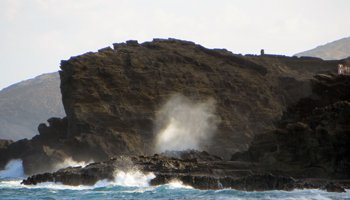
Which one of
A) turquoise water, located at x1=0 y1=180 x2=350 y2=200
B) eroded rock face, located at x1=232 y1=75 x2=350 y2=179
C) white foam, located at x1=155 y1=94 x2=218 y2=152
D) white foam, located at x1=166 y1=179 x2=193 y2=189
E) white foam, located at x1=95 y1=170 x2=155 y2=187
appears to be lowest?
turquoise water, located at x1=0 y1=180 x2=350 y2=200

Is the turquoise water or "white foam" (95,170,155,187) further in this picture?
"white foam" (95,170,155,187)

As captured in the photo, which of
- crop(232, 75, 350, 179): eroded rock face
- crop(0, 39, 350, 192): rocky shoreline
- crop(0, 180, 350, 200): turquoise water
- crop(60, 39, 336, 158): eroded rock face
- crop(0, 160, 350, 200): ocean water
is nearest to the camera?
crop(0, 180, 350, 200): turquoise water

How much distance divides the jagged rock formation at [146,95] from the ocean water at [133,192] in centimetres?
2269

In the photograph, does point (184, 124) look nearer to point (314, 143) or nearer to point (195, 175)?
point (195, 175)

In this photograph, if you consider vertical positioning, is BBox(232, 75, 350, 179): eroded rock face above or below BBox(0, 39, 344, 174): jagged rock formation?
below

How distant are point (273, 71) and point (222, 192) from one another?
50685mm

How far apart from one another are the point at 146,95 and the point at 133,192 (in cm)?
3709

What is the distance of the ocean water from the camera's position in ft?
133

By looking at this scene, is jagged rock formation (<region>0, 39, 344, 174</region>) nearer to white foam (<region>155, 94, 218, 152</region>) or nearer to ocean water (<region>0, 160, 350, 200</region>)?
white foam (<region>155, 94, 218, 152</region>)

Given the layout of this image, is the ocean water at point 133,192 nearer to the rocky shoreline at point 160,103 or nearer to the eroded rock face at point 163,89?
the rocky shoreline at point 160,103

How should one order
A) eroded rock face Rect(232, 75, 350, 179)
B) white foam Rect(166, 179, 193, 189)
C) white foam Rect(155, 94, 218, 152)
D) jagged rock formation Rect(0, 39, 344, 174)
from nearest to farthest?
eroded rock face Rect(232, 75, 350, 179) < white foam Rect(166, 179, 193, 189) < jagged rock formation Rect(0, 39, 344, 174) < white foam Rect(155, 94, 218, 152)

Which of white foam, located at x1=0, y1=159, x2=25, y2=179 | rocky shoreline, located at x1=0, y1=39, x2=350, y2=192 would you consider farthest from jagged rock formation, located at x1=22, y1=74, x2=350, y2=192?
white foam, located at x1=0, y1=159, x2=25, y2=179

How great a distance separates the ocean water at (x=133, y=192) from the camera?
40406 millimetres

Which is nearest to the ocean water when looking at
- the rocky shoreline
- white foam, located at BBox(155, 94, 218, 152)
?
the rocky shoreline
